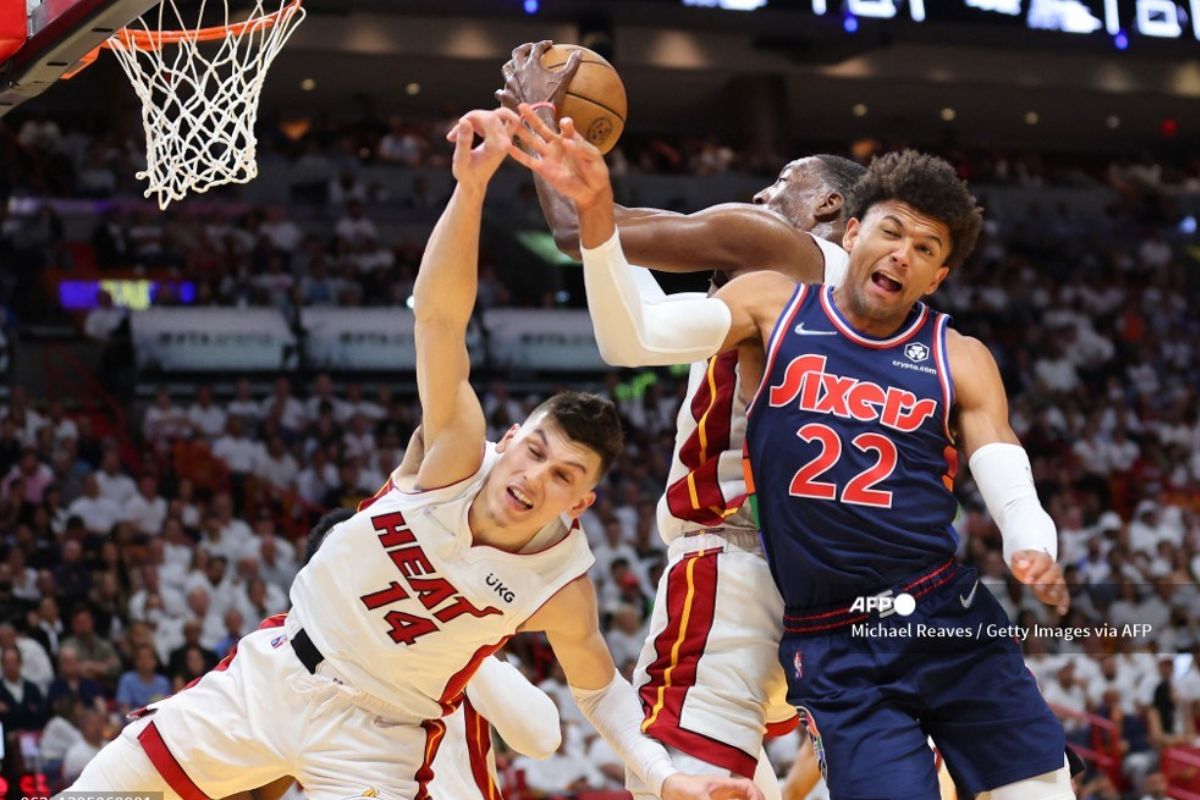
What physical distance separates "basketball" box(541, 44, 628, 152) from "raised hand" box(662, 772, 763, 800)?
1748mm

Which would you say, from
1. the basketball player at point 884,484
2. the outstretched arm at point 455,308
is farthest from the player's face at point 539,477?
the basketball player at point 884,484

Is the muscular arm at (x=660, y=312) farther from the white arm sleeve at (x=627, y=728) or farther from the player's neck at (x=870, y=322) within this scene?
the white arm sleeve at (x=627, y=728)

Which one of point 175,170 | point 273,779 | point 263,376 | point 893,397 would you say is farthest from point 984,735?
point 263,376

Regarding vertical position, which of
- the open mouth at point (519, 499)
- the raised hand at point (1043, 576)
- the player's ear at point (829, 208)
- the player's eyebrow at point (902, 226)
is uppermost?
the player's ear at point (829, 208)

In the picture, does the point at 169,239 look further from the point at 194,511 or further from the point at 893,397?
the point at 893,397

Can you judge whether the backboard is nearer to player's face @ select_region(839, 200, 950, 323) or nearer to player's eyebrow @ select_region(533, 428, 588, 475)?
player's eyebrow @ select_region(533, 428, 588, 475)

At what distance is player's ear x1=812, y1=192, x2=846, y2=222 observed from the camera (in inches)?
200

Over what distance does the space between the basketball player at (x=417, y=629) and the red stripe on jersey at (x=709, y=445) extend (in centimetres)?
23

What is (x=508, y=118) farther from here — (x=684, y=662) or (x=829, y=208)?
(x=684, y=662)

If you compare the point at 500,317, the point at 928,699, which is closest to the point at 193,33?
the point at 928,699

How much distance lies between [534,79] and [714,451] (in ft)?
3.74

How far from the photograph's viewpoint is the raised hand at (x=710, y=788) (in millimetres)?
4254

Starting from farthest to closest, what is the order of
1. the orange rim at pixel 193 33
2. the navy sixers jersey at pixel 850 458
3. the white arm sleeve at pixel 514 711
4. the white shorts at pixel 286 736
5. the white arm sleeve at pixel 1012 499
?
the orange rim at pixel 193 33
the white arm sleeve at pixel 514 711
the white shorts at pixel 286 736
the navy sixers jersey at pixel 850 458
the white arm sleeve at pixel 1012 499

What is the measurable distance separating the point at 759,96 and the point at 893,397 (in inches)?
666
